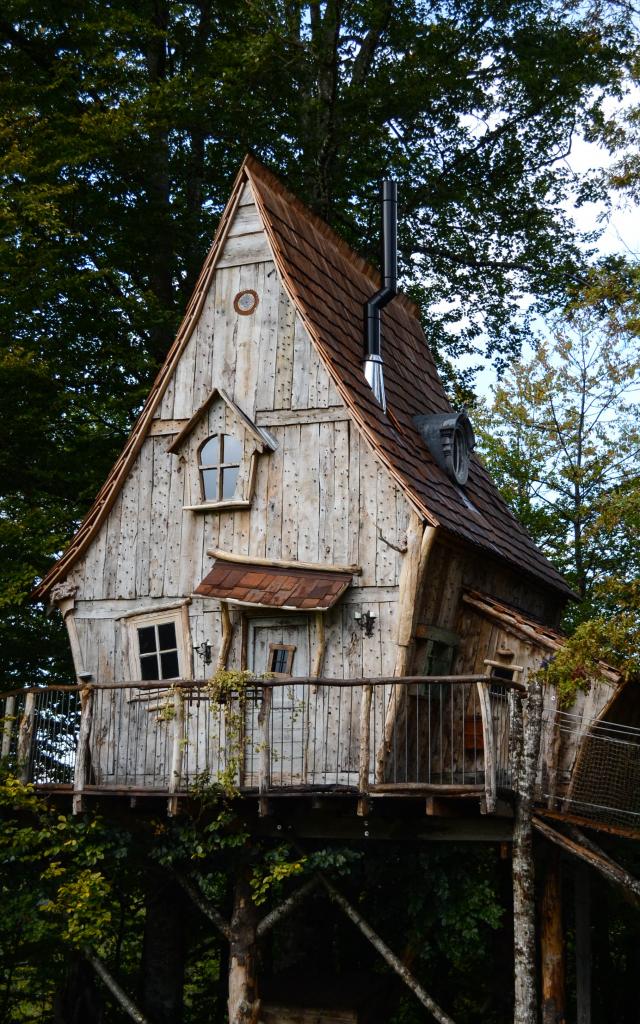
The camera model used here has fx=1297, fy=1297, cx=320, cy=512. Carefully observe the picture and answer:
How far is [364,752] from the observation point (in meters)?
14.8

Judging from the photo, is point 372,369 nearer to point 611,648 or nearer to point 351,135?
point 611,648

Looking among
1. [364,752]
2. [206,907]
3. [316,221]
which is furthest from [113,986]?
[316,221]

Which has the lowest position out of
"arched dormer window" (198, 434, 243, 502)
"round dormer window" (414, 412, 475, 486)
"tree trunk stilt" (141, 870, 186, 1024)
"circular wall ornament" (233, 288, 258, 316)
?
"tree trunk stilt" (141, 870, 186, 1024)

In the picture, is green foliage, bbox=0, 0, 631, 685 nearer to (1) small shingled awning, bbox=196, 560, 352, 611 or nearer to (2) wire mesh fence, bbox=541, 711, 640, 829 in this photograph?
(1) small shingled awning, bbox=196, 560, 352, 611

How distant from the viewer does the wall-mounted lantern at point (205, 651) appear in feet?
55.6

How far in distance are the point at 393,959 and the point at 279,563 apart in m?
4.99

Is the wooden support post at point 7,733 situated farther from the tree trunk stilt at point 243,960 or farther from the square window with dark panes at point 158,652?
the tree trunk stilt at point 243,960

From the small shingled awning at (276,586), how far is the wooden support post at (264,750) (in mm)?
1224

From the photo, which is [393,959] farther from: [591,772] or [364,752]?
[591,772]

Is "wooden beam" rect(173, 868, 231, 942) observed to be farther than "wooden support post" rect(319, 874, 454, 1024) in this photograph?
Yes

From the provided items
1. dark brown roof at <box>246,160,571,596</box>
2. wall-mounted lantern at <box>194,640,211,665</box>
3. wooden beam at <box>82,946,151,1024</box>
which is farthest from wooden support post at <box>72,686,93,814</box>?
dark brown roof at <box>246,160,571,596</box>

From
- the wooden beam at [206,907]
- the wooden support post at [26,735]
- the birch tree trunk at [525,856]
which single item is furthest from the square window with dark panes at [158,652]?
the birch tree trunk at [525,856]

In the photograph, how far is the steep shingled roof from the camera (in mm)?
16750

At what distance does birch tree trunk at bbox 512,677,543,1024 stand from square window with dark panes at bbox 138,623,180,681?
4850 millimetres
